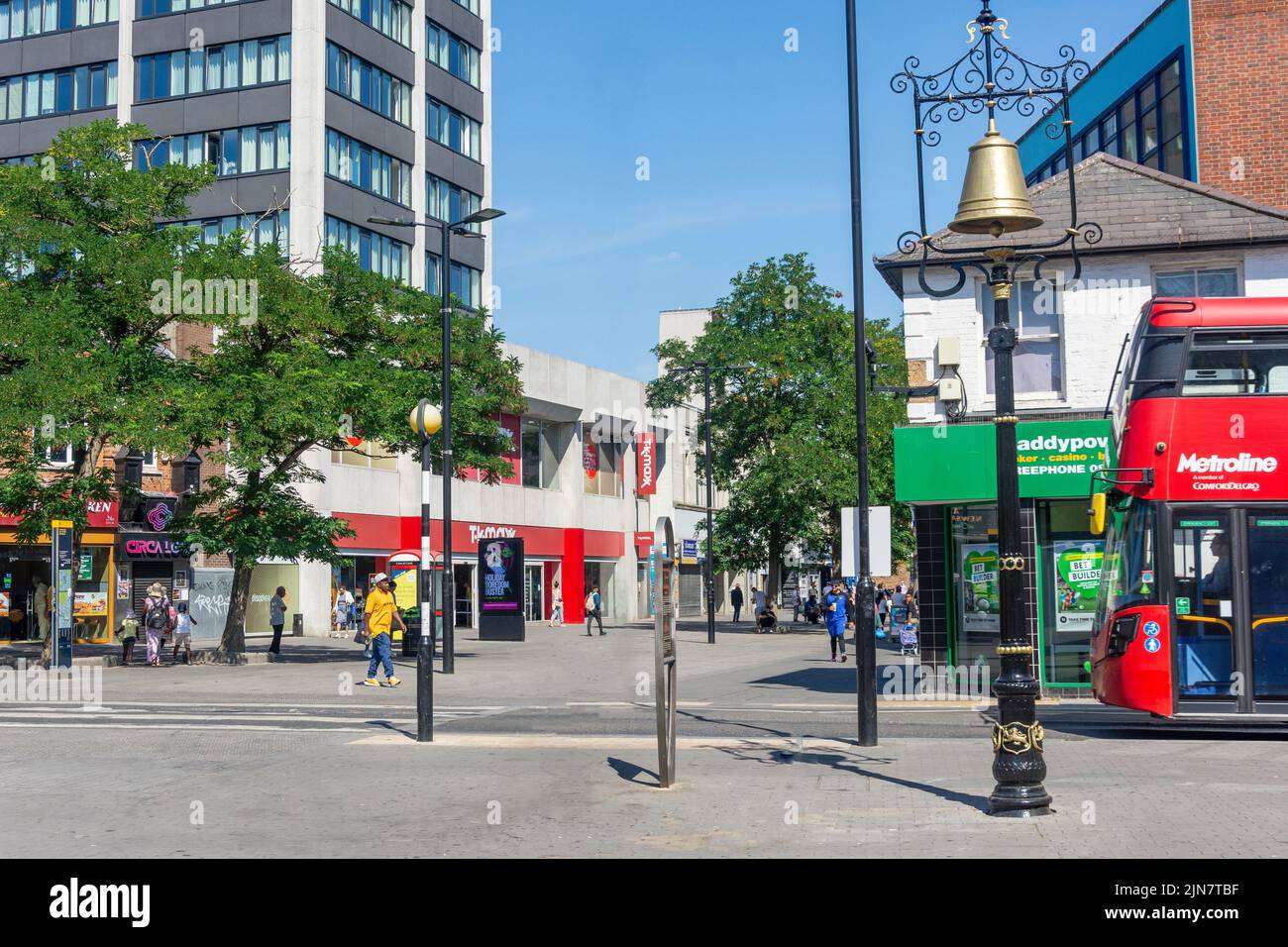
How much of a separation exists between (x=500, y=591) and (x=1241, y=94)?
24010 mm

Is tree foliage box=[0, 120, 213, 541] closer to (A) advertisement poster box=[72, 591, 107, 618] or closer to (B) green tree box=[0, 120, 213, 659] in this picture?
(B) green tree box=[0, 120, 213, 659]

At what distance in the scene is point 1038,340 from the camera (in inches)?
904

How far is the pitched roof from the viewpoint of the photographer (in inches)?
882

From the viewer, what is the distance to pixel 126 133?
1182 inches

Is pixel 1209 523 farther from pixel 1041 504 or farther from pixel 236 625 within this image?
pixel 236 625

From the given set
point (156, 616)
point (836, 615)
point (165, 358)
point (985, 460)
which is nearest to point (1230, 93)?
point (836, 615)

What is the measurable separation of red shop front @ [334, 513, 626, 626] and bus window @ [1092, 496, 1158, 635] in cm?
3440

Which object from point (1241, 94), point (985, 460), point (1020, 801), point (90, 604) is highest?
point (1241, 94)

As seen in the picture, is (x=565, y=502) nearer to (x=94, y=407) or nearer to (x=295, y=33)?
(x=295, y=33)

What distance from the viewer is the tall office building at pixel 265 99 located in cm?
5078

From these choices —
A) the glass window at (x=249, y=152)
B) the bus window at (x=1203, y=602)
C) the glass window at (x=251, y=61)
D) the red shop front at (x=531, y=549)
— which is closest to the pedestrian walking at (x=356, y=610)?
the red shop front at (x=531, y=549)

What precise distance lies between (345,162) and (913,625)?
97.4 ft
